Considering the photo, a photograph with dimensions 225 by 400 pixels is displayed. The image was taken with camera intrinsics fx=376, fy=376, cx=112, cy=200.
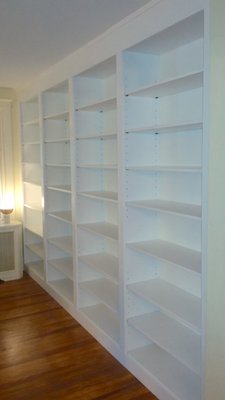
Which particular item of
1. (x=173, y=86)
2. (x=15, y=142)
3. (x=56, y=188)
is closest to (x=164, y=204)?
(x=173, y=86)

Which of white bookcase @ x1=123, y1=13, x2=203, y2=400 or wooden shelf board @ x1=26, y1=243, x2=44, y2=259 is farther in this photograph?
wooden shelf board @ x1=26, y1=243, x2=44, y2=259

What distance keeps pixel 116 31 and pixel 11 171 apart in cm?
293

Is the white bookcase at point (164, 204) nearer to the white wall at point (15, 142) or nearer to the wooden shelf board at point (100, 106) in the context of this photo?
the wooden shelf board at point (100, 106)

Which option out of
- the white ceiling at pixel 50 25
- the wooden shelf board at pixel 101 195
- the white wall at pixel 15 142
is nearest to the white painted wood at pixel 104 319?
the wooden shelf board at pixel 101 195

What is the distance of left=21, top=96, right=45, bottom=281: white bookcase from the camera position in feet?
14.9

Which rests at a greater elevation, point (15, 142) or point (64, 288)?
point (15, 142)

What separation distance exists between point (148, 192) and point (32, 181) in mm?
2262

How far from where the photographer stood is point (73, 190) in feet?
10.9

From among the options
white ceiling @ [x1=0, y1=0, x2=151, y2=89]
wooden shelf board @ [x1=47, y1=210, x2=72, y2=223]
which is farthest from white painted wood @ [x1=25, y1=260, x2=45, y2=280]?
white ceiling @ [x1=0, y1=0, x2=151, y2=89]

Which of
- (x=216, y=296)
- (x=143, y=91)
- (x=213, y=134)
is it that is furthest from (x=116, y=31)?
(x=216, y=296)

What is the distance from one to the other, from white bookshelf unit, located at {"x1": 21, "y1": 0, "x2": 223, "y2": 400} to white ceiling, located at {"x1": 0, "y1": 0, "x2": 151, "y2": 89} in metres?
0.11

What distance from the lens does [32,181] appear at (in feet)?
15.0

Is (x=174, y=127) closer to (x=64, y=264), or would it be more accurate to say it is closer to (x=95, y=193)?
(x=95, y=193)

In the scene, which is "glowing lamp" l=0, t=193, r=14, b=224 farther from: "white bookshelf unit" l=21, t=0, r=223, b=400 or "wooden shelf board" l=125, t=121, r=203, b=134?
"wooden shelf board" l=125, t=121, r=203, b=134
